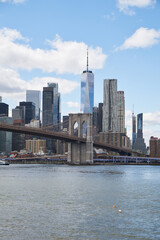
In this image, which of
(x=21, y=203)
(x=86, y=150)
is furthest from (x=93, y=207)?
(x=86, y=150)

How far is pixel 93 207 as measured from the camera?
28.6 meters

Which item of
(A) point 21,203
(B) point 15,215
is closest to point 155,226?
(B) point 15,215

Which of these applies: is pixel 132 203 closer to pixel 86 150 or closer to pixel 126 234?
pixel 126 234

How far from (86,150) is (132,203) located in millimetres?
94650

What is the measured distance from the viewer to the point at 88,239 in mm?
19078

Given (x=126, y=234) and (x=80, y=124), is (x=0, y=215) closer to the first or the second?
(x=126, y=234)

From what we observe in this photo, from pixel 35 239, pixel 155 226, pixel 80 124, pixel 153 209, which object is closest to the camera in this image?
pixel 35 239

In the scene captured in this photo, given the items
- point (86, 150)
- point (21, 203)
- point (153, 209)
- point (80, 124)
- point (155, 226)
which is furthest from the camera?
point (80, 124)

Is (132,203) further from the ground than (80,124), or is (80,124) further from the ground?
(80,124)

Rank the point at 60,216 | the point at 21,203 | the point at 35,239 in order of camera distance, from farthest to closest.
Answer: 1. the point at 21,203
2. the point at 60,216
3. the point at 35,239

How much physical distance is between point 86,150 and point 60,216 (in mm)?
101079

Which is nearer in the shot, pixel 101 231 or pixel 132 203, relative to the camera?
pixel 101 231

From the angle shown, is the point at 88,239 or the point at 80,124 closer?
the point at 88,239

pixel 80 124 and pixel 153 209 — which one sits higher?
pixel 80 124
